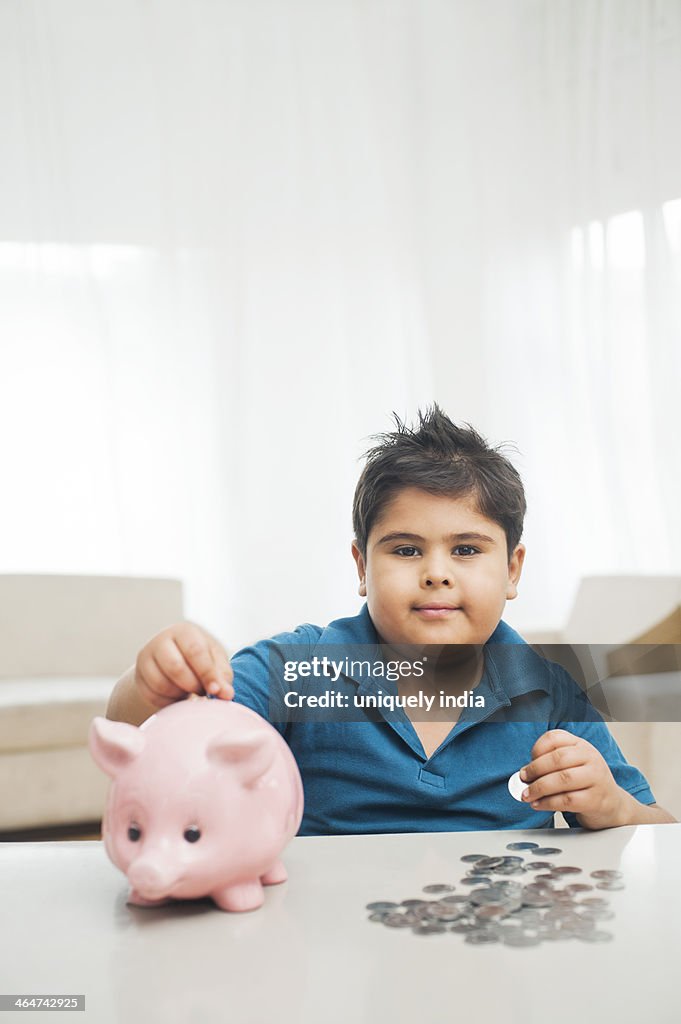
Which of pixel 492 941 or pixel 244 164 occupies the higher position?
pixel 244 164

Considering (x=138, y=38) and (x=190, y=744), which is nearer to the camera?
(x=190, y=744)

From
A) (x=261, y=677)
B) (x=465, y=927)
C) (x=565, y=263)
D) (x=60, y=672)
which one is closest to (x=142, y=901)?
(x=465, y=927)

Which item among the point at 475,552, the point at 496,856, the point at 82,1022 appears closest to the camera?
the point at 82,1022

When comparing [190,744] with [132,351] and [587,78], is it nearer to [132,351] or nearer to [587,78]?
[132,351]

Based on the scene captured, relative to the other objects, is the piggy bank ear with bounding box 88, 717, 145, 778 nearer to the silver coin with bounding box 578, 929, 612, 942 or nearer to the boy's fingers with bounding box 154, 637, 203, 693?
the boy's fingers with bounding box 154, 637, 203, 693

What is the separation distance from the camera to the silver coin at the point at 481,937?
0.41 metres

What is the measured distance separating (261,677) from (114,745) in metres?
0.27

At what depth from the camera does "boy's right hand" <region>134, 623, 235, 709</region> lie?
1.67 feet

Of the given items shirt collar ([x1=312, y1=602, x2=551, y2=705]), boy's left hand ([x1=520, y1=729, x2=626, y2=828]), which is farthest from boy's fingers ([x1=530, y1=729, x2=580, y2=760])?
shirt collar ([x1=312, y1=602, x2=551, y2=705])

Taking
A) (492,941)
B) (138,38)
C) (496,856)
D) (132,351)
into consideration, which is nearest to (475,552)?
(496,856)

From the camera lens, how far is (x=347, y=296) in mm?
2363

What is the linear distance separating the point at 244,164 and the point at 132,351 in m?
0.52

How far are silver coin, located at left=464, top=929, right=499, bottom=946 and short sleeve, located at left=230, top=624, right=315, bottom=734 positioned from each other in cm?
30

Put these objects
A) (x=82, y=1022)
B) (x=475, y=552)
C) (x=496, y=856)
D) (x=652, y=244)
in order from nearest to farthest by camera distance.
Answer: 1. (x=82, y=1022)
2. (x=496, y=856)
3. (x=475, y=552)
4. (x=652, y=244)
